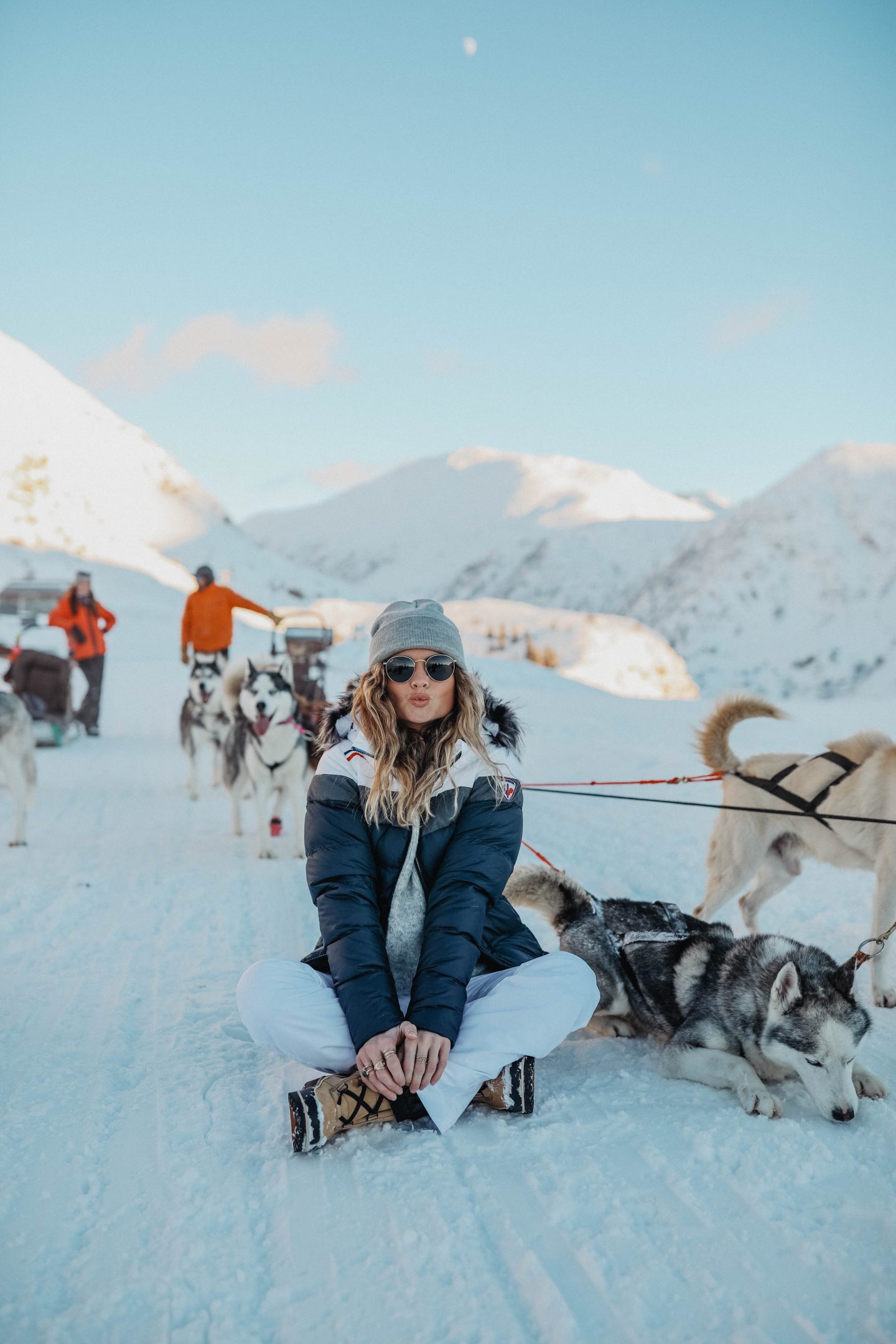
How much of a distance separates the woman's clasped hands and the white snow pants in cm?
7

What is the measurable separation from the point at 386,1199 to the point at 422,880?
2.22 feet

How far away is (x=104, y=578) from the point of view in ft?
69.5

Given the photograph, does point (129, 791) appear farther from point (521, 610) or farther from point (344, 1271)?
point (521, 610)

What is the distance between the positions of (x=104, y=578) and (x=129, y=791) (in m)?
16.9

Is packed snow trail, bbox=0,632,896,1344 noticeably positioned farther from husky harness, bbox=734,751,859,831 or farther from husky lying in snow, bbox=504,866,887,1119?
husky harness, bbox=734,751,859,831

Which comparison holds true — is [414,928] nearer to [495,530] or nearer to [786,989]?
[786,989]

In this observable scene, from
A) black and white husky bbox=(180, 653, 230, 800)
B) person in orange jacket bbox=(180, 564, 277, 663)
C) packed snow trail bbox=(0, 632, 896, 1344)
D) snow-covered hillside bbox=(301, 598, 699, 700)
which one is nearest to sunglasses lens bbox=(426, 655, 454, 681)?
packed snow trail bbox=(0, 632, 896, 1344)

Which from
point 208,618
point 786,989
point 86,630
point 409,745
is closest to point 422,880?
point 409,745

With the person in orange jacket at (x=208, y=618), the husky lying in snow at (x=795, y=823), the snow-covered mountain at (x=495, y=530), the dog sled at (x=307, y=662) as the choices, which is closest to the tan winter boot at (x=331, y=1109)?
the husky lying in snow at (x=795, y=823)

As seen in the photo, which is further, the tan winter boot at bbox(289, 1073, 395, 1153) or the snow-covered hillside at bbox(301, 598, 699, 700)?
the snow-covered hillside at bbox(301, 598, 699, 700)

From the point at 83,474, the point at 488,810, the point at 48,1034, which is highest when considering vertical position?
the point at 83,474

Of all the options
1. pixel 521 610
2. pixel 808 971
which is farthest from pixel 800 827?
pixel 521 610

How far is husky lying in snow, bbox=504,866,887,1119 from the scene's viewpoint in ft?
6.07

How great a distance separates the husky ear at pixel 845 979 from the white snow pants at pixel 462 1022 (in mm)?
568
